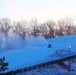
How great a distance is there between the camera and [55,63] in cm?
4209

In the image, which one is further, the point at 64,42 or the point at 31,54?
the point at 64,42

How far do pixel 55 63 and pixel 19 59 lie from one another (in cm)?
489

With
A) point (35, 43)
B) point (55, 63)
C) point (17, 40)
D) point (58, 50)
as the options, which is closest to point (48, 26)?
point (17, 40)

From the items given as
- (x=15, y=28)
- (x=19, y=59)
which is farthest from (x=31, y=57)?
(x=15, y=28)

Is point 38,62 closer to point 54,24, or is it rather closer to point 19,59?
point 19,59

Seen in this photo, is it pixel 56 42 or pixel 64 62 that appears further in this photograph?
pixel 56 42

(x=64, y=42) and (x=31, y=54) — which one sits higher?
(x=64, y=42)

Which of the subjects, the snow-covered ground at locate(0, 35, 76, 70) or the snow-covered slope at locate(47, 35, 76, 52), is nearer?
the snow-covered ground at locate(0, 35, 76, 70)

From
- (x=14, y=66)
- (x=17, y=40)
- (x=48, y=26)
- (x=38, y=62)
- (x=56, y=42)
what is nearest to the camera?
(x=14, y=66)

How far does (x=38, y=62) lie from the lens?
135 feet

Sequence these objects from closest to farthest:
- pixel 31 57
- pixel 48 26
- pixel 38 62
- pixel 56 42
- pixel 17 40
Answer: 1. pixel 38 62
2. pixel 31 57
3. pixel 56 42
4. pixel 17 40
5. pixel 48 26

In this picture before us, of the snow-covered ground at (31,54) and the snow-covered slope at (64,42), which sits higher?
the snow-covered slope at (64,42)

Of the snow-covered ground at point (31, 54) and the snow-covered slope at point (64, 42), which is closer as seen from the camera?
the snow-covered ground at point (31, 54)

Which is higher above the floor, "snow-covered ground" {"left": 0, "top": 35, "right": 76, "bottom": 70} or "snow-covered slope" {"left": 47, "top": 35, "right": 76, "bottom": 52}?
"snow-covered slope" {"left": 47, "top": 35, "right": 76, "bottom": 52}
